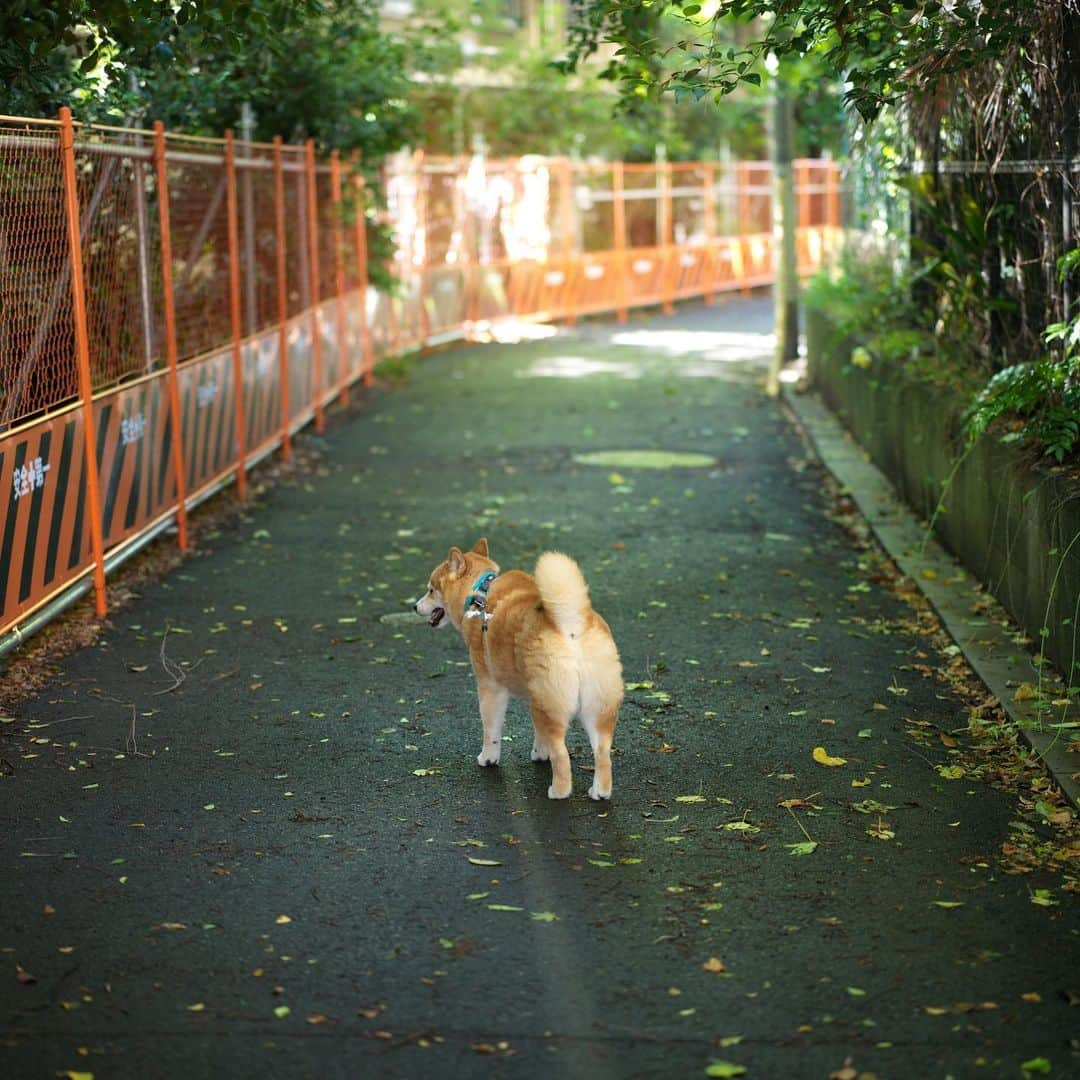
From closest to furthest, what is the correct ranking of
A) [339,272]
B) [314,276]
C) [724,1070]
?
[724,1070], [314,276], [339,272]

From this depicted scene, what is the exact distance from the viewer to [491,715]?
638 cm

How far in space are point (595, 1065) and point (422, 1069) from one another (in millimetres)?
424

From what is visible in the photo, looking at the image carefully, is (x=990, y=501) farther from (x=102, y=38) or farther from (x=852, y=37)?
(x=102, y=38)

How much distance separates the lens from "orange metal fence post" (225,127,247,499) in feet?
39.9

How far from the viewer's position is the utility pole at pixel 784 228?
62.6ft

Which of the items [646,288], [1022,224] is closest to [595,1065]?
[1022,224]

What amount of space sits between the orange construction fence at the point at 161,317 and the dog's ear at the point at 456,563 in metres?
2.39

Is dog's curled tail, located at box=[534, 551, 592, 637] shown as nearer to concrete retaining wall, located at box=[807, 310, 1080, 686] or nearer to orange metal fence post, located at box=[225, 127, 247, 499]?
concrete retaining wall, located at box=[807, 310, 1080, 686]

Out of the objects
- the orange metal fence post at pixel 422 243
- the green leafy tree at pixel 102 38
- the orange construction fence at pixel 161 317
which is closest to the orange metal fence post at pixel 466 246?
the orange construction fence at pixel 161 317

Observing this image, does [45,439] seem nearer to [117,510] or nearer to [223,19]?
[117,510]

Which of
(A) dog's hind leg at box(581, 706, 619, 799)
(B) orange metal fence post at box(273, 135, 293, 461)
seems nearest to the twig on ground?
(A) dog's hind leg at box(581, 706, 619, 799)

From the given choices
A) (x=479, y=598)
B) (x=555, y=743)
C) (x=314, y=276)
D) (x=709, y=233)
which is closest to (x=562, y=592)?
(x=555, y=743)

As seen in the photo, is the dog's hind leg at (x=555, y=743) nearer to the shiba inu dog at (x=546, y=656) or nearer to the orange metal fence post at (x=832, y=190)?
the shiba inu dog at (x=546, y=656)

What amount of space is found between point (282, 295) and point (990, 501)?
736cm
